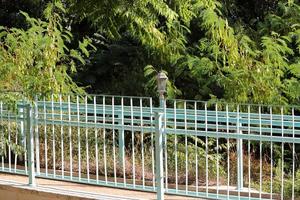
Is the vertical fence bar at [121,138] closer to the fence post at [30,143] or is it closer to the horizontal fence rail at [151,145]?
the horizontal fence rail at [151,145]

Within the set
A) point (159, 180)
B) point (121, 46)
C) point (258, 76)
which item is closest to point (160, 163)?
point (159, 180)

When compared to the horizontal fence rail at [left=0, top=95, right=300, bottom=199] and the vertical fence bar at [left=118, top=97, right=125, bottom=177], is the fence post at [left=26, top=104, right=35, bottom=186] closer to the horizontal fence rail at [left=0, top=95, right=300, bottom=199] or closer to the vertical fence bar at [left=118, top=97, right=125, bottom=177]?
the horizontal fence rail at [left=0, top=95, right=300, bottom=199]

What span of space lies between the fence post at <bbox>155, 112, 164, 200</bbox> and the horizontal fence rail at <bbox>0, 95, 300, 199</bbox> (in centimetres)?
1

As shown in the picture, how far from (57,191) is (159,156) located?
1339 mm

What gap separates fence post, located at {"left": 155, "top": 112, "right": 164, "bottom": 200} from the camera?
20.0 ft

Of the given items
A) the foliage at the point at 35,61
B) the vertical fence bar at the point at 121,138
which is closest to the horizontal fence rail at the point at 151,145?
the vertical fence bar at the point at 121,138

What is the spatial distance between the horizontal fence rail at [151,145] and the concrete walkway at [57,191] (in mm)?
83

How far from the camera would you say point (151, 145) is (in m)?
6.55

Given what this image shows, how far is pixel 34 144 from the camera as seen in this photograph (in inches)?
284

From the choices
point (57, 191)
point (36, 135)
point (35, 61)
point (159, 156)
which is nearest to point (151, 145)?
point (159, 156)

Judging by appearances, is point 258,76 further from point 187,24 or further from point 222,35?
point 187,24

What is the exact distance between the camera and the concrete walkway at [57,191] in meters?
6.41

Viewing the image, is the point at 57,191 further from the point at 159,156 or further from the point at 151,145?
the point at 159,156

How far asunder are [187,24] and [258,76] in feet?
9.48
